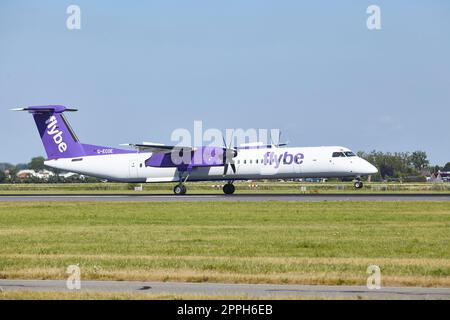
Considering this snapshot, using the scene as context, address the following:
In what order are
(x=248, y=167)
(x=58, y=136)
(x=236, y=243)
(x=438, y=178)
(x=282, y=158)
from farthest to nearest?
1. (x=438, y=178)
2. (x=58, y=136)
3. (x=248, y=167)
4. (x=282, y=158)
5. (x=236, y=243)

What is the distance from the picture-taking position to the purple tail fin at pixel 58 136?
215 feet

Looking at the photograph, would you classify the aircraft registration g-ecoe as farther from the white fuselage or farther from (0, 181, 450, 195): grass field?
(0, 181, 450, 195): grass field

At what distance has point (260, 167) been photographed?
198 feet

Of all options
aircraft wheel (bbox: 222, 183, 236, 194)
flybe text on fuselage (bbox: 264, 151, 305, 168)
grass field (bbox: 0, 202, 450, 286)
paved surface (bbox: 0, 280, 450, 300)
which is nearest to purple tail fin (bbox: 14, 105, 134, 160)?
aircraft wheel (bbox: 222, 183, 236, 194)

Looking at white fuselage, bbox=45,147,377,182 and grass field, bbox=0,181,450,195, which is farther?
grass field, bbox=0,181,450,195

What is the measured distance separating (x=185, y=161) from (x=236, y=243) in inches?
1414

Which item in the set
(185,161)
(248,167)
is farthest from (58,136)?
(248,167)

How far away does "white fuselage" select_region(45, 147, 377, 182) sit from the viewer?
5916cm

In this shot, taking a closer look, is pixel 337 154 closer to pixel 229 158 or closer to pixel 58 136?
pixel 229 158

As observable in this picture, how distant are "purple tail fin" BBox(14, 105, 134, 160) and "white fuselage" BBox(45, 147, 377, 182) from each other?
1.90 ft

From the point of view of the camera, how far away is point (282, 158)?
59500mm
